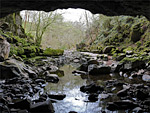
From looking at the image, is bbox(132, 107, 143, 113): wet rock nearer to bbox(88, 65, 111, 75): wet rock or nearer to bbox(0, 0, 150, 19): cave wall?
bbox(0, 0, 150, 19): cave wall

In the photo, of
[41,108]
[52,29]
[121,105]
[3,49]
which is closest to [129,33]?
[52,29]

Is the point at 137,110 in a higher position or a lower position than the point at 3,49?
lower

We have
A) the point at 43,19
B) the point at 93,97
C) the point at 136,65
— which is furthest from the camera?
the point at 43,19

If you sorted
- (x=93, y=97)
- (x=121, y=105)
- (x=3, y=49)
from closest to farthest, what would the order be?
(x=121, y=105) < (x=93, y=97) < (x=3, y=49)

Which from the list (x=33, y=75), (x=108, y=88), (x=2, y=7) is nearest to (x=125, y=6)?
(x=2, y=7)

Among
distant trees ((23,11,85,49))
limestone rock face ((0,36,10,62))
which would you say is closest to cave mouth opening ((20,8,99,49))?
distant trees ((23,11,85,49))

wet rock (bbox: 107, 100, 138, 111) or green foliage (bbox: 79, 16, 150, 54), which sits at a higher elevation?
green foliage (bbox: 79, 16, 150, 54)

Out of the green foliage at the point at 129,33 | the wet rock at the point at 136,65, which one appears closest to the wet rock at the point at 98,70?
the wet rock at the point at 136,65

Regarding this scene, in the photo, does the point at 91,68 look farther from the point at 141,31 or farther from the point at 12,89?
the point at 141,31

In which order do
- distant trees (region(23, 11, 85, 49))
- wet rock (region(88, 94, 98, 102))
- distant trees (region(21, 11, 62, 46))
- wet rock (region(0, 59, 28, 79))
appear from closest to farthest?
wet rock (region(88, 94, 98, 102)), wet rock (region(0, 59, 28, 79)), distant trees (region(21, 11, 62, 46)), distant trees (region(23, 11, 85, 49))

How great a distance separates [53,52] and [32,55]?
3584mm

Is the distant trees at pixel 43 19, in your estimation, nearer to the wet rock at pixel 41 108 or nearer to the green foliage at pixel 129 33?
the green foliage at pixel 129 33

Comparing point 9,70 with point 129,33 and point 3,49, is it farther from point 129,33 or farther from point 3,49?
point 129,33

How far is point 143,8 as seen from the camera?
8.86 ft
